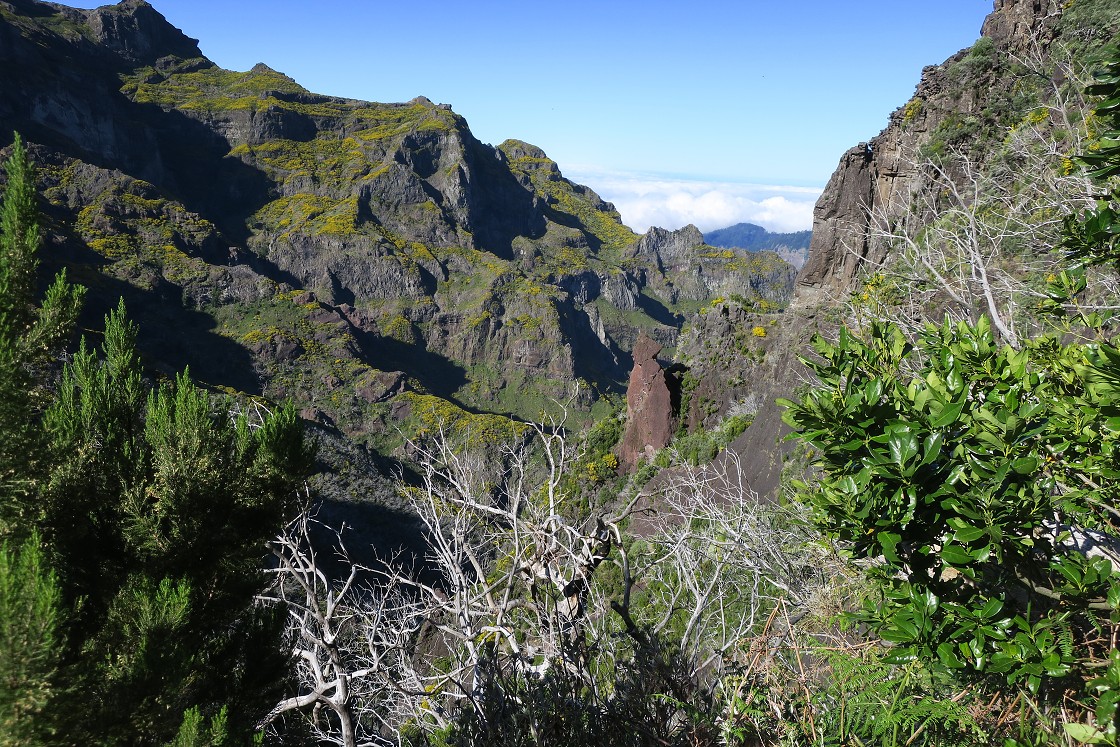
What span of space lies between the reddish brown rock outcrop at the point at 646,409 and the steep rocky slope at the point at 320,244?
126 ft

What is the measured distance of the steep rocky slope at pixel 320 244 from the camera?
7294 cm

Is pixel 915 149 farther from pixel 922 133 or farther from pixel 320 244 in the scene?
pixel 320 244

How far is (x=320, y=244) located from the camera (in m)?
101

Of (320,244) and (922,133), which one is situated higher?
(922,133)

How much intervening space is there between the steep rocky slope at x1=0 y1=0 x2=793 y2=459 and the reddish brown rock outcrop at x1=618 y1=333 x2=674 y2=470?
38463 millimetres

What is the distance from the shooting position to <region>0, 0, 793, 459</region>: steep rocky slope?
72938 mm

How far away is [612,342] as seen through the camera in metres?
131

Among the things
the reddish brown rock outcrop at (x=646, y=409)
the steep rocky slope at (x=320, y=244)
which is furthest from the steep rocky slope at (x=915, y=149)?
the steep rocky slope at (x=320, y=244)

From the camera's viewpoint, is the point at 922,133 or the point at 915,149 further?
the point at 922,133

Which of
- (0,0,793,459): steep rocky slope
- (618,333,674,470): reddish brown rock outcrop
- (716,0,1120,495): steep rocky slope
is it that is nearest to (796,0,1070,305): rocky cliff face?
(716,0,1120,495): steep rocky slope

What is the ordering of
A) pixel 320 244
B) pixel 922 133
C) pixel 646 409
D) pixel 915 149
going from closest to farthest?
pixel 915 149 → pixel 922 133 → pixel 646 409 → pixel 320 244

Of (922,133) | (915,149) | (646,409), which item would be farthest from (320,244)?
(915,149)

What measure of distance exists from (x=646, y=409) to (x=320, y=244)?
81981mm

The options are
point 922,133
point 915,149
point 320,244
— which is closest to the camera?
point 915,149
